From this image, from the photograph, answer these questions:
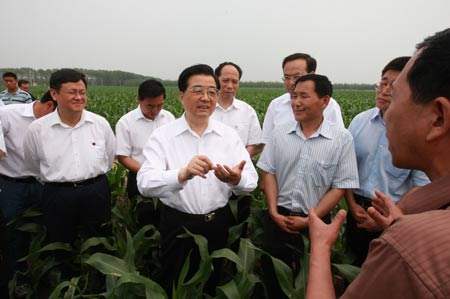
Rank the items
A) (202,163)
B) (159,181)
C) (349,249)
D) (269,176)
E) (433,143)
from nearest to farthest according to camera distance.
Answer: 1. (433,143)
2. (202,163)
3. (159,181)
4. (269,176)
5. (349,249)

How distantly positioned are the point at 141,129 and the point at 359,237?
2428mm

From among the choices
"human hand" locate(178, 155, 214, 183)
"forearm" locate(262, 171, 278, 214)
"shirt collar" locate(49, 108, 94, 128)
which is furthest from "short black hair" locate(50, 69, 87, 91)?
"forearm" locate(262, 171, 278, 214)

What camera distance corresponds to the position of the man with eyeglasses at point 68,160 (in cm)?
292

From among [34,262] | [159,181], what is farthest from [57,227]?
[159,181]

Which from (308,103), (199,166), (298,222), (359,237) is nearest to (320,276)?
(199,166)

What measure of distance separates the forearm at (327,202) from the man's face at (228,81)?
1.83m

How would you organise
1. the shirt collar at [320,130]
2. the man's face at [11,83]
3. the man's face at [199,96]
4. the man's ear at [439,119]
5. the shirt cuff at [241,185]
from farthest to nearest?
1. the man's face at [11,83]
2. the shirt collar at [320,130]
3. the man's face at [199,96]
4. the shirt cuff at [241,185]
5. the man's ear at [439,119]

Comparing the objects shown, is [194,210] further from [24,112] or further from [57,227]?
[24,112]

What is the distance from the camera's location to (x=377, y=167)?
2564 mm

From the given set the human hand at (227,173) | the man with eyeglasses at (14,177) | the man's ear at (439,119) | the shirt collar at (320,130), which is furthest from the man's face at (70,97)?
the man's ear at (439,119)

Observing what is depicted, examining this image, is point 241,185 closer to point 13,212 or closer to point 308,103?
point 308,103

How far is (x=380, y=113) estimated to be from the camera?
260 centimetres

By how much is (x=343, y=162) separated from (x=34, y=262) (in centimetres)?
297

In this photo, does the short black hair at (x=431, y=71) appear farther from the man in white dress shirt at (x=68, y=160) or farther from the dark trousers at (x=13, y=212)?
the dark trousers at (x=13, y=212)
